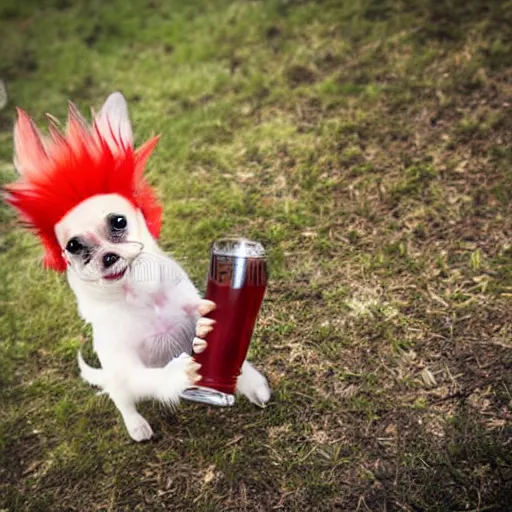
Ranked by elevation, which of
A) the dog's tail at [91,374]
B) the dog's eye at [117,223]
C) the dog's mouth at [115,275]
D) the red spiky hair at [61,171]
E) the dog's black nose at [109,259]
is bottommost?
the dog's tail at [91,374]

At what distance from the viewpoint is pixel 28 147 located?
1.72 metres

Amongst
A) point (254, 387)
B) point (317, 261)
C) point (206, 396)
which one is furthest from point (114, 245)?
point (317, 261)

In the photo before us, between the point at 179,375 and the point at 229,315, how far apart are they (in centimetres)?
20

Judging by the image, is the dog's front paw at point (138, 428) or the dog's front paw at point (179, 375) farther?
the dog's front paw at point (138, 428)

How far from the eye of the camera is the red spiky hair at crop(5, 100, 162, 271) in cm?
169

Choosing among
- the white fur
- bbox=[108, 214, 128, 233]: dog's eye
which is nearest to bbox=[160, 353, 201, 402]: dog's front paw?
the white fur

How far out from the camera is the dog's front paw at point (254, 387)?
217 centimetres

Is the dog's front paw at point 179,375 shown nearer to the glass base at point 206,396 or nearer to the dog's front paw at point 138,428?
the glass base at point 206,396

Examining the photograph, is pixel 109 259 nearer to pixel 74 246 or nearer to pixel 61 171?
pixel 74 246

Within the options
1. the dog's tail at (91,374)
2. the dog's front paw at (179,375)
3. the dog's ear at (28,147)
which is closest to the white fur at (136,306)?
the dog's front paw at (179,375)

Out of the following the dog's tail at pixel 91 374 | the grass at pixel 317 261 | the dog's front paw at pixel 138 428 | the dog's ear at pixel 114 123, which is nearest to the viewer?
the dog's ear at pixel 114 123

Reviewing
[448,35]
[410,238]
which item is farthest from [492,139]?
[448,35]

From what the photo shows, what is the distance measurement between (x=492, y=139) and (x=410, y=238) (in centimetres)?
64

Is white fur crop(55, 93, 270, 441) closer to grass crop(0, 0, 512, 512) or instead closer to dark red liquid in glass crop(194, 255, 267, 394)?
dark red liquid in glass crop(194, 255, 267, 394)
